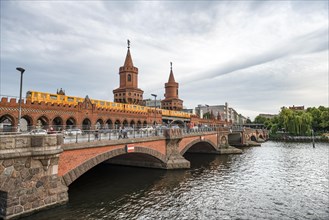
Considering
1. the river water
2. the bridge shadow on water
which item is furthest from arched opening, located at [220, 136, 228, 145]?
the bridge shadow on water

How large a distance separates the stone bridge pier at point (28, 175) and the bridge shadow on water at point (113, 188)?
785mm

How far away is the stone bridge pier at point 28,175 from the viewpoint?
11.5 m

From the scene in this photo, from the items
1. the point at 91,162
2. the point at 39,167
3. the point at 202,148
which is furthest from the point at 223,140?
the point at 39,167

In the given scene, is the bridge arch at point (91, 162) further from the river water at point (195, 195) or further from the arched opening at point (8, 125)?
the arched opening at point (8, 125)

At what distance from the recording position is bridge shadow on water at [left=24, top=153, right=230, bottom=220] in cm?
1396

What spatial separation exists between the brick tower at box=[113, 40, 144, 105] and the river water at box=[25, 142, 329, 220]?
132 ft

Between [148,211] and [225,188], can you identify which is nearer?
[148,211]

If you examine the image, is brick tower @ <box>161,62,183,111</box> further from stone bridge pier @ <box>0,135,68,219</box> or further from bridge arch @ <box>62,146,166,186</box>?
stone bridge pier @ <box>0,135,68,219</box>

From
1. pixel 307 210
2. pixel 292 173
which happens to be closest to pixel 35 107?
pixel 307 210

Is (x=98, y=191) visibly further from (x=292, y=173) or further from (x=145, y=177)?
(x=292, y=173)

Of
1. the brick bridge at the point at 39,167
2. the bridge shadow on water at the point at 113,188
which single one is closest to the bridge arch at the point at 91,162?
the brick bridge at the point at 39,167

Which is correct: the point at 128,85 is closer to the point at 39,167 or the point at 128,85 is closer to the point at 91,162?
the point at 91,162

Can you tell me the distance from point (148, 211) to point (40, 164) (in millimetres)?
7393

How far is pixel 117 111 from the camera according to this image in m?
45.4
